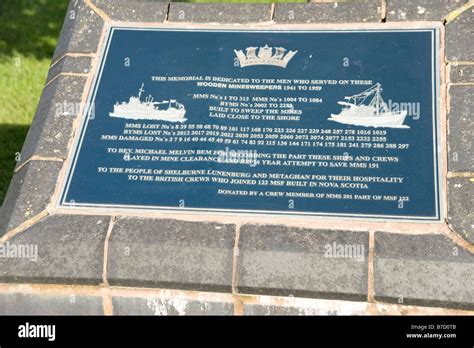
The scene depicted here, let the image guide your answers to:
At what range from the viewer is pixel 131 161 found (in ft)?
12.5

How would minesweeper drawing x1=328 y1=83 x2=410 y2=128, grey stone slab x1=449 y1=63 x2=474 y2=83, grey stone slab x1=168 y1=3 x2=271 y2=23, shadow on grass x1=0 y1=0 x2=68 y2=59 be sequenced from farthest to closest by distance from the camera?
1. shadow on grass x1=0 y1=0 x2=68 y2=59
2. grey stone slab x1=168 y1=3 x2=271 y2=23
3. grey stone slab x1=449 y1=63 x2=474 y2=83
4. minesweeper drawing x1=328 y1=83 x2=410 y2=128

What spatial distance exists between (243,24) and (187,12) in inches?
17.1

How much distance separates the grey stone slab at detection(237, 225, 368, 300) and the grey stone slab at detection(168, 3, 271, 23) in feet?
5.71

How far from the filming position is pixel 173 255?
3508 mm

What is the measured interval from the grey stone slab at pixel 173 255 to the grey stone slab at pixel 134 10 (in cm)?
173

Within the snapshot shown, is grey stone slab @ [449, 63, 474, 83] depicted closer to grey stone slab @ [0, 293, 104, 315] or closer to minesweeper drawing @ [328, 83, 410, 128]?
minesweeper drawing @ [328, 83, 410, 128]

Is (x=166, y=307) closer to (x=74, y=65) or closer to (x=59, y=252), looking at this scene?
(x=59, y=252)

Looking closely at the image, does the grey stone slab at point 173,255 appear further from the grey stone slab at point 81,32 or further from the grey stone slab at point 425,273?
the grey stone slab at point 81,32

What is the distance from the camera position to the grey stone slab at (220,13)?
4.52 metres

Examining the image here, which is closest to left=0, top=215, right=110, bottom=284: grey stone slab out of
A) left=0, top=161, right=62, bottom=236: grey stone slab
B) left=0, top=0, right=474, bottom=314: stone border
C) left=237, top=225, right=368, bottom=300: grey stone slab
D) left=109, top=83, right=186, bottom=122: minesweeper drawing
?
left=0, top=0, right=474, bottom=314: stone border

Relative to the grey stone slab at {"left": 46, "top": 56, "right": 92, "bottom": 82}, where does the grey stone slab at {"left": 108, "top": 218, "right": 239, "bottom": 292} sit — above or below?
below

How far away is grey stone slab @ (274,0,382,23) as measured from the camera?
14.3ft

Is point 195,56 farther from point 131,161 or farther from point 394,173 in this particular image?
point 394,173
